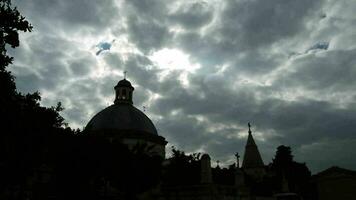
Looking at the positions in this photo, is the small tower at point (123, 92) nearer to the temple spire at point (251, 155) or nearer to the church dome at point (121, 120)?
the church dome at point (121, 120)

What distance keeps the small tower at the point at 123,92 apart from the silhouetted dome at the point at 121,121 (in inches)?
96.3

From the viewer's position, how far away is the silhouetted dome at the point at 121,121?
128 ft

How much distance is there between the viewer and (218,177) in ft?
126

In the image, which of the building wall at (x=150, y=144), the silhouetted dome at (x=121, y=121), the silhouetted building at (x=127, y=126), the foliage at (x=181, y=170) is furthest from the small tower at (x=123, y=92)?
the foliage at (x=181, y=170)

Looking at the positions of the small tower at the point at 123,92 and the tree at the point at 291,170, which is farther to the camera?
the tree at the point at 291,170

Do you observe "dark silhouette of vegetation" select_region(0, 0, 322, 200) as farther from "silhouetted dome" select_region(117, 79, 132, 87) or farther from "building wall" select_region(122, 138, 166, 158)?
"silhouetted dome" select_region(117, 79, 132, 87)

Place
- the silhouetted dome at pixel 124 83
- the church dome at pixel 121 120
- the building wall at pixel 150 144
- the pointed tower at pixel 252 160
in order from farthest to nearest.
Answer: the pointed tower at pixel 252 160 < the silhouetted dome at pixel 124 83 < the church dome at pixel 121 120 < the building wall at pixel 150 144

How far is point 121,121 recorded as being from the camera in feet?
131

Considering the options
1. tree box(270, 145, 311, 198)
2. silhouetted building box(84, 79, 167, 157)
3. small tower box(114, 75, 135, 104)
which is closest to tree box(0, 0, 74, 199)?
silhouetted building box(84, 79, 167, 157)

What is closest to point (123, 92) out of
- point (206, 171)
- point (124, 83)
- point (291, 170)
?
point (124, 83)

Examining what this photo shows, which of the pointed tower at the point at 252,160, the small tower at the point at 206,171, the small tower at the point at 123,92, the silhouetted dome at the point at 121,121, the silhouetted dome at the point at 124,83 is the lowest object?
the small tower at the point at 206,171

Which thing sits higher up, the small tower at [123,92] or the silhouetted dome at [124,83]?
the silhouetted dome at [124,83]

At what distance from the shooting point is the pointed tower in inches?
1970

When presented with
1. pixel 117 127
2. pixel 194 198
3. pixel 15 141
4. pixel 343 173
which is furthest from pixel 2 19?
pixel 343 173
